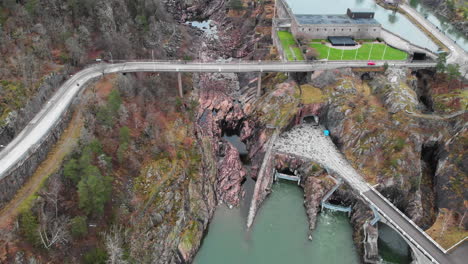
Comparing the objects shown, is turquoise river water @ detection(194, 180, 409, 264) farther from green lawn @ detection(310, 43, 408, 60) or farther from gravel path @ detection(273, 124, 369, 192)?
green lawn @ detection(310, 43, 408, 60)

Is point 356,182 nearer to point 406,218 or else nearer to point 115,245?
point 406,218

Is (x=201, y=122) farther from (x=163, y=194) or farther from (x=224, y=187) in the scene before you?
(x=163, y=194)

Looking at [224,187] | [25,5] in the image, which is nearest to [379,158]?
[224,187]

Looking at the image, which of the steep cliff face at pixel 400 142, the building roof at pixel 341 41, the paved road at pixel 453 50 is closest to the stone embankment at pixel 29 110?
the steep cliff face at pixel 400 142

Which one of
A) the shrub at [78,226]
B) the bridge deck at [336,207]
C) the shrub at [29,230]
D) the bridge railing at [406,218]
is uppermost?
the shrub at [29,230]

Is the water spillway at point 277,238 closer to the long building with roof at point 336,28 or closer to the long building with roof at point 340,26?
the long building with roof at point 336,28

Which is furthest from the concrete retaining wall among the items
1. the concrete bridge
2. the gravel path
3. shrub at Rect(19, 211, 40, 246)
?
the gravel path
